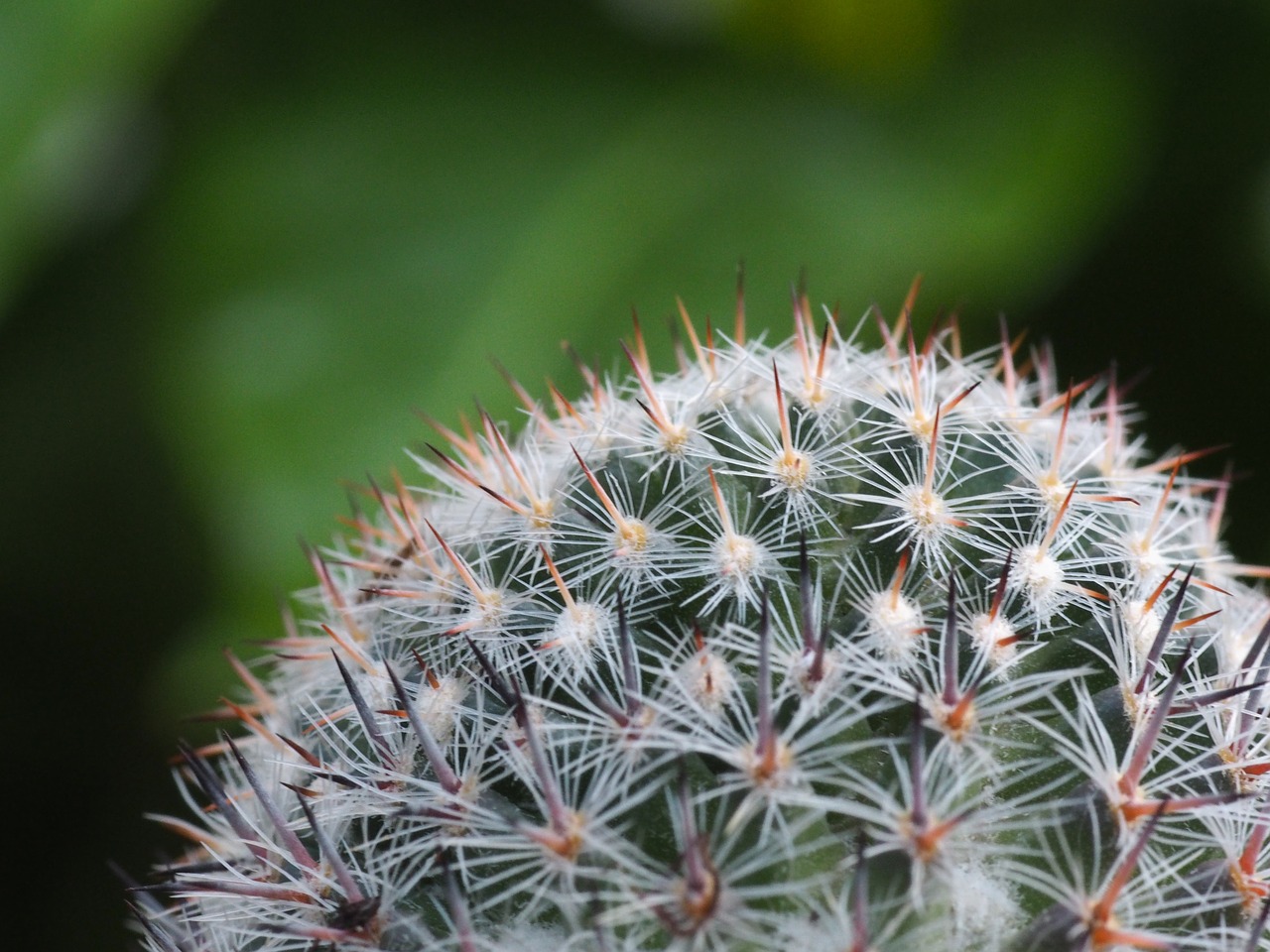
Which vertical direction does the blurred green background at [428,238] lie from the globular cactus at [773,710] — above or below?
above

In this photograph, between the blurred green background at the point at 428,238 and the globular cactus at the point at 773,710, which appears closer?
the globular cactus at the point at 773,710

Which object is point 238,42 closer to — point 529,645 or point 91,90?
point 91,90

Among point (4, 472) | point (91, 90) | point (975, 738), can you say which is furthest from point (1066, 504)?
point (4, 472)

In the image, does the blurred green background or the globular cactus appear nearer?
the globular cactus

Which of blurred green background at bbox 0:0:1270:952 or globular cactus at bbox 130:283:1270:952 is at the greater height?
blurred green background at bbox 0:0:1270:952
